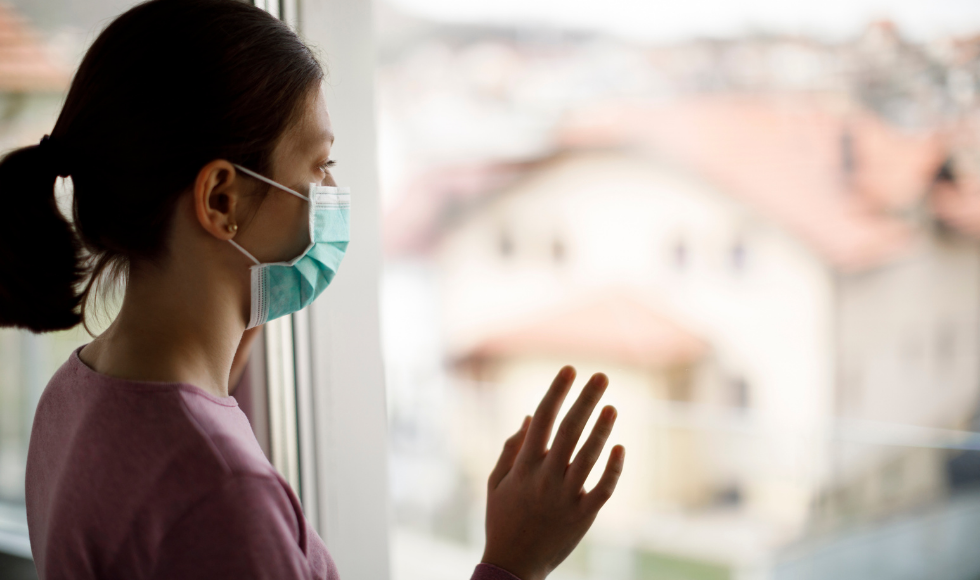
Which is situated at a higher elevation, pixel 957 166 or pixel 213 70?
pixel 957 166

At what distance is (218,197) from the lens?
0.56 m

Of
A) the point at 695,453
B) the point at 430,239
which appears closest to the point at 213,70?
the point at 695,453

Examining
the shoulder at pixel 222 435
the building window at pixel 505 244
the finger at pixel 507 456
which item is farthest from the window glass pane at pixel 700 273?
the shoulder at pixel 222 435

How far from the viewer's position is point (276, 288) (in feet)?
2.01

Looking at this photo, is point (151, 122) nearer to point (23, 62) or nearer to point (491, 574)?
point (491, 574)

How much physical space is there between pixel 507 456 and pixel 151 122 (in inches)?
16.7

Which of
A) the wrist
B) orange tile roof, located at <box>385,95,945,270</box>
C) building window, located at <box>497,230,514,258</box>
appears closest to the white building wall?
building window, located at <box>497,230,514,258</box>

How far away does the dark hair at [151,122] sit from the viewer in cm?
52

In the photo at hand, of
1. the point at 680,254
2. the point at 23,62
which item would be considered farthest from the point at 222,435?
the point at 680,254

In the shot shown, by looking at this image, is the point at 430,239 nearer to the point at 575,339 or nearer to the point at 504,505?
the point at 575,339

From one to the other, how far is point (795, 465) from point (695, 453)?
1.19m

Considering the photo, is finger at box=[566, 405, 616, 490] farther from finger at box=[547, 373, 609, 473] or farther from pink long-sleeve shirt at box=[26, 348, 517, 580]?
pink long-sleeve shirt at box=[26, 348, 517, 580]

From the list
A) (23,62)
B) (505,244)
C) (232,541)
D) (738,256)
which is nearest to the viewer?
(232,541)

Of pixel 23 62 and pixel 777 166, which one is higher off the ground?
pixel 777 166
